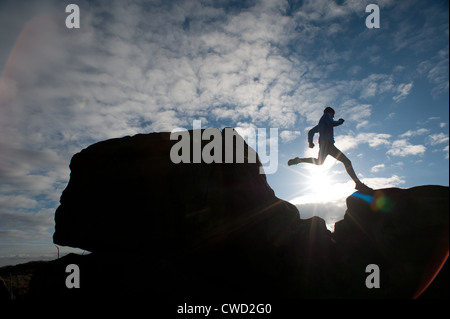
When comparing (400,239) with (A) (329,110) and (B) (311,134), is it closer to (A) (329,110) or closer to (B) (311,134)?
(B) (311,134)

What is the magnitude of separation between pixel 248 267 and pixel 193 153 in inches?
204

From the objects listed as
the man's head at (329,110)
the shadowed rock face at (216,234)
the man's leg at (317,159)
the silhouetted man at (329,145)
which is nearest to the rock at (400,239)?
the shadowed rock face at (216,234)

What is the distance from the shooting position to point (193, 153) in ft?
32.0

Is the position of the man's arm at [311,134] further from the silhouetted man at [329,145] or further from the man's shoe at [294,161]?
the man's shoe at [294,161]

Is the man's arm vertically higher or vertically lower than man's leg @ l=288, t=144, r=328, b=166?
higher

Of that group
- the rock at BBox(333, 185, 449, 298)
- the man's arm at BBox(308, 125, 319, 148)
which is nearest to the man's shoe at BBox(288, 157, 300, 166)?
the man's arm at BBox(308, 125, 319, 148)

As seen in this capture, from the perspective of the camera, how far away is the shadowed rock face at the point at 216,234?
8211 millimetres

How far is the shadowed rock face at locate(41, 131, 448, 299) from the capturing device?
26.9 feet

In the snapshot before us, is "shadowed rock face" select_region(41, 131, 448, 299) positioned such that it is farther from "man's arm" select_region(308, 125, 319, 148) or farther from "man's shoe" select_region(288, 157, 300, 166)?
"man's arm" select_region(308, 125, 319, 148)

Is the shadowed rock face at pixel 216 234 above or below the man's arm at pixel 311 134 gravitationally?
below

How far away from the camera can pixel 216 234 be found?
9.10m

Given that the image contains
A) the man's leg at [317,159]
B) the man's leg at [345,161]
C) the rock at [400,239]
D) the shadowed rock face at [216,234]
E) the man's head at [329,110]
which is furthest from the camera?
the man's head at [329,110]
